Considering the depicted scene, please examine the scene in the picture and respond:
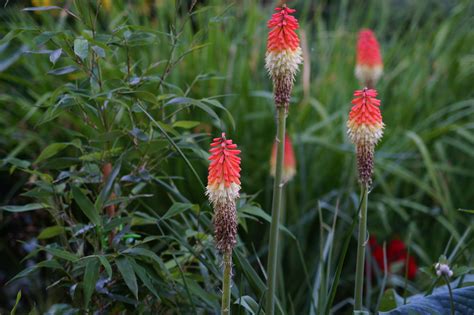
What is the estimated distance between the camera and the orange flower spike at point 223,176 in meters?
1.57

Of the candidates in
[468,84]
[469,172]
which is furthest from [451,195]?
[468,84]

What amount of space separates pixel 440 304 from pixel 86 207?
3.38 feet

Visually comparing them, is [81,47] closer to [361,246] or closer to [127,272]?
[127,272]

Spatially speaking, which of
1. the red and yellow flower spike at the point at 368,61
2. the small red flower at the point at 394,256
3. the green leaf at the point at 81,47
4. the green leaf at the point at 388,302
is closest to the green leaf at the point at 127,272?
the green leaf at the point at 81,47

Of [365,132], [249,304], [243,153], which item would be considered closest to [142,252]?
[249,304]

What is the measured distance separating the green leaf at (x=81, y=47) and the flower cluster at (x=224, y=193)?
45cm

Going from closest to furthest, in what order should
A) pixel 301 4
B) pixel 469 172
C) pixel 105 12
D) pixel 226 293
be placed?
pixel 226 293
pixel 469 172
pixel 105 12
pixel 301 4

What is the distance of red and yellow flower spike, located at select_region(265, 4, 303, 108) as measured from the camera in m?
1.67

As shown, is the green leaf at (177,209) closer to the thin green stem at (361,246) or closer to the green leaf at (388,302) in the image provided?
the thin green stem at (361,246)

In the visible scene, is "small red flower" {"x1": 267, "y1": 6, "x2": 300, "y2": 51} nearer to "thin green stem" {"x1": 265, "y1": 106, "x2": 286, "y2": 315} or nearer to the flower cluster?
"thin green stem" {"x1": 265, "y1": 106, "x2": 286, "y2": 315}

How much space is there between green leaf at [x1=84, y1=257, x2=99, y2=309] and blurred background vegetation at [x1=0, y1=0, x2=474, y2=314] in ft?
0.46

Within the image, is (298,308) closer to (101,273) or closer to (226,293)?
(101,273)

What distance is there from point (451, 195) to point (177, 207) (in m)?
3.01

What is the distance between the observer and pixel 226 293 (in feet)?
5.19
